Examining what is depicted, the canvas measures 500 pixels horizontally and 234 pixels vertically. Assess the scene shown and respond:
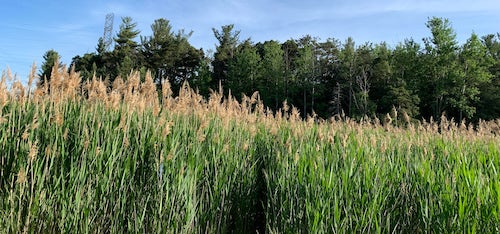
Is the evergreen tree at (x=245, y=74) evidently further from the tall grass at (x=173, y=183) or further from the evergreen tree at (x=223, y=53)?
the tall grass at (x=173, y=183)

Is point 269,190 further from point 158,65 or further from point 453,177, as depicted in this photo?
point 158,65

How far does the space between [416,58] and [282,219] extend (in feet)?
97.6

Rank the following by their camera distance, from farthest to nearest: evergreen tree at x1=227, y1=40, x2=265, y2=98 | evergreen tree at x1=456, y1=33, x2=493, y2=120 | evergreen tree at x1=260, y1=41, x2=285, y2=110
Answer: evergreen tree at x1=227, y1=40, x2=265, y2=98 < evergreen tree at x1=260, y1=41, x2=285, y2=110 < evergreen tree at x1=456, y1=33, x2=493, y2=120

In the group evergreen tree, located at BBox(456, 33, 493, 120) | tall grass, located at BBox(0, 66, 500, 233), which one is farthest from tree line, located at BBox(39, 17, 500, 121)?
tall grass, located at BBox(0, 66, 500, 233)

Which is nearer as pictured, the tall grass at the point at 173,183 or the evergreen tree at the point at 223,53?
the tall grass at the point at 173,183

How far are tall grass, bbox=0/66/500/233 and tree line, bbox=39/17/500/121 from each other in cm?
1631

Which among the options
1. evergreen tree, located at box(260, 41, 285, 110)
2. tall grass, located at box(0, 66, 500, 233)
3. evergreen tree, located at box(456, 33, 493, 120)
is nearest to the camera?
tall grass, located at box(0, 66, 500, 233)

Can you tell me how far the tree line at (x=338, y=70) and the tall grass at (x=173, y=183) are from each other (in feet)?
53.5

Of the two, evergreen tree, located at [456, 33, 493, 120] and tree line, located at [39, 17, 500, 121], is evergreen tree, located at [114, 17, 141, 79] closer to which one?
tree line, located at [39, 17, 500, 121]

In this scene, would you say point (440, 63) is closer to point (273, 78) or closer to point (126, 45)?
point (273, 78)

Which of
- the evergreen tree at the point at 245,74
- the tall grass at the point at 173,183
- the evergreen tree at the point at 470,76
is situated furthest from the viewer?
the evergreen tree at the point at 245,74

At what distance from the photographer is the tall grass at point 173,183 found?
8.11 feet

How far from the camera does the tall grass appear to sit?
2.47 m

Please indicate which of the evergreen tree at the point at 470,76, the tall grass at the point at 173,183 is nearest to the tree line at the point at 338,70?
the evergreen tree at the point at 470,76
